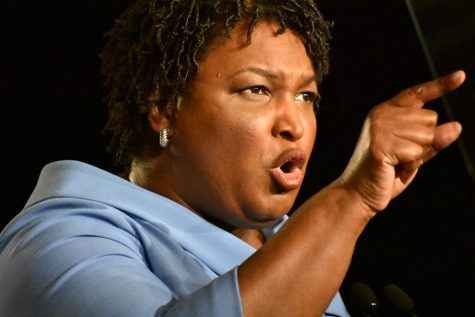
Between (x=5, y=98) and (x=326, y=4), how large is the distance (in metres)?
1.08

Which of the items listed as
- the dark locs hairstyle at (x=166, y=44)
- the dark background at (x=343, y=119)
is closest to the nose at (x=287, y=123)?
the dark locs hairstyle at (x=166, y=44)

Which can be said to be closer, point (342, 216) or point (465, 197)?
point (342, 216)

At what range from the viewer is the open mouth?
1.50 m

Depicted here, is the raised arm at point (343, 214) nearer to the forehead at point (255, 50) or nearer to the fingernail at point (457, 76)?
the fingernail at point (457, 76)

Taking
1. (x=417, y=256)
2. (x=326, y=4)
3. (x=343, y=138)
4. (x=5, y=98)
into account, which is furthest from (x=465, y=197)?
(x=5, y=98)

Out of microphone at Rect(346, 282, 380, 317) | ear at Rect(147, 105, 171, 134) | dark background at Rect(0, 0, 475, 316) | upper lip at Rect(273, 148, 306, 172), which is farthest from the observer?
dark background at Rect(0, 0, 475, 316)

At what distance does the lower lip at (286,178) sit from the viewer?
4.93 ft

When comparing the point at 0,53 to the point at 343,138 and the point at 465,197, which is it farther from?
the point at 465,197

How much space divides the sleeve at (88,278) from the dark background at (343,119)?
1.16 meters

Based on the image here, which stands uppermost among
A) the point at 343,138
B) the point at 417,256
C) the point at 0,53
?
the point at 0,53

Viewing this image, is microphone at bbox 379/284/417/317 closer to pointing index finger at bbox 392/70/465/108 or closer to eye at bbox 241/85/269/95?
eye at bbox 241/85/269/95

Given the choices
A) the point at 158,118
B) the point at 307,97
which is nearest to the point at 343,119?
the point at 307,97

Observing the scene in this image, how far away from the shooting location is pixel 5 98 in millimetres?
2393

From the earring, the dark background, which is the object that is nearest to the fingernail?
the earring
